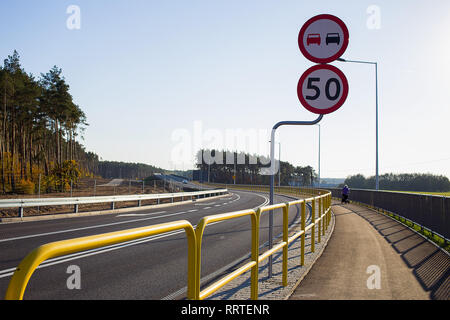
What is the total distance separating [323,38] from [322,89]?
73 cm

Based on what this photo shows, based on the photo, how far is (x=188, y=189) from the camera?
2421 inches

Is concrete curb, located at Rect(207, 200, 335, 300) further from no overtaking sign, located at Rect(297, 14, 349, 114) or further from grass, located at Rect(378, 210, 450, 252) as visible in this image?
grass, located at Rect(378, 210, 450, 252)

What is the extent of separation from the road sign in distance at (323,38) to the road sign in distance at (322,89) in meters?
0.17

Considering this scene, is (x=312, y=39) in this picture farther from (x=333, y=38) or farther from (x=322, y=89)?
(x=322, y=89)

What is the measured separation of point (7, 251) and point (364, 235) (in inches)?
396

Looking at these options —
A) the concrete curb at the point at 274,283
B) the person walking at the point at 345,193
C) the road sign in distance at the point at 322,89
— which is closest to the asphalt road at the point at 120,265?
the concrete curb at the point at 274,283

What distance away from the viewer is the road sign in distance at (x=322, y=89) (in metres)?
5.21

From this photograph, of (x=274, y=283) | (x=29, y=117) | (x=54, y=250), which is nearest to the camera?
(x=54, y=250)

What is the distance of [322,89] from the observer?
5.29 meters

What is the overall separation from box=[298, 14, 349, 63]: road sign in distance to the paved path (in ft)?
11.4

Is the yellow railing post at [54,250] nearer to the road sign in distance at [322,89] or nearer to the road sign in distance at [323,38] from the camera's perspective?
the road sign in distance at [322,89]

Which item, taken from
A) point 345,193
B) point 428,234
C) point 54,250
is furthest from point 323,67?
point 345,193
